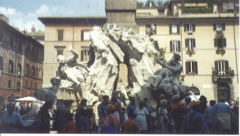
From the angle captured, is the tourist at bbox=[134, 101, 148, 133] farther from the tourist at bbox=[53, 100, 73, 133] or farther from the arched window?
the arched window

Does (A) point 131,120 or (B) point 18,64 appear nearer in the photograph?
(A) point 131,120

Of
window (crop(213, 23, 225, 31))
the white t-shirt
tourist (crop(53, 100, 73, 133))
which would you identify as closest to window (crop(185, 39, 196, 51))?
window (crop(213, 23, 225, 31))

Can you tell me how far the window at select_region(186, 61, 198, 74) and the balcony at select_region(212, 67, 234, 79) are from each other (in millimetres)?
1801

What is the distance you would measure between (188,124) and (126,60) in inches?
238

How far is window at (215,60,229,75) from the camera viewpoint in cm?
2911

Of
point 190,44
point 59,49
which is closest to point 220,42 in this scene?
point 190,44

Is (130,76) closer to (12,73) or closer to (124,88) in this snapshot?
(124,88)

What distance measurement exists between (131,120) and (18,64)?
2898 centimetres

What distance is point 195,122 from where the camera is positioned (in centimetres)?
480

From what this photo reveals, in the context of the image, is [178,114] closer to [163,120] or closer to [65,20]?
[163,120]

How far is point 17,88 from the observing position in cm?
3081

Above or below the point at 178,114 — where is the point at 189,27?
above

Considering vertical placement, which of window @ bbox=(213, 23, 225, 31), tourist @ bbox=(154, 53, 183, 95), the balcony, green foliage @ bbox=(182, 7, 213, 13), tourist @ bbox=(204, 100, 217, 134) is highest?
green foliage @ bbox=(182, 7, 213, 13)

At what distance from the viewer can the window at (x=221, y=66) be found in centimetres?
2911
